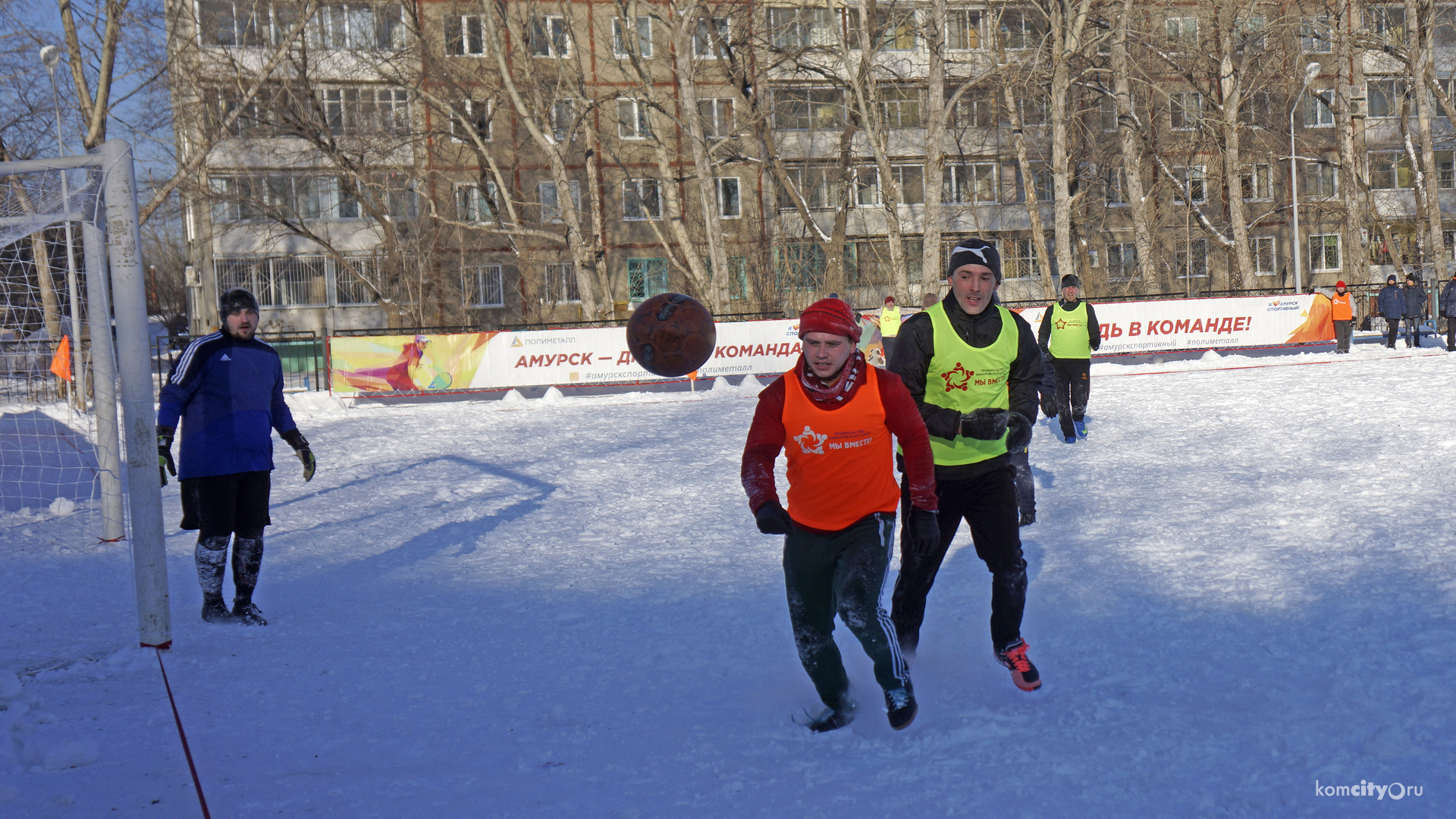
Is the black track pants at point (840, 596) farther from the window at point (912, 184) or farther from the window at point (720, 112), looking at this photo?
the window at point (912, 184)

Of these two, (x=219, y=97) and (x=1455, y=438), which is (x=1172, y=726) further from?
(x=219, y=97)

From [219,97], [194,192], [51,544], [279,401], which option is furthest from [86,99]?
[279,401]

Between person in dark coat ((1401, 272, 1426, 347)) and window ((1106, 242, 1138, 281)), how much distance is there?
1956 cm

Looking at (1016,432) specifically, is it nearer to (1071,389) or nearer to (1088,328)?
(1088,328)

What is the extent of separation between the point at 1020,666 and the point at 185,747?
324 centimetres

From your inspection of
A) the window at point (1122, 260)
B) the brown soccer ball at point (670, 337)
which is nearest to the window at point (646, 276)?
the window at point (1122, 260)

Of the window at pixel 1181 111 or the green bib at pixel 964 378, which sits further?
the window at pixel 1181 111

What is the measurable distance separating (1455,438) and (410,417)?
43.0ft

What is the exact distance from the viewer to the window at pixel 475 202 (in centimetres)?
3711

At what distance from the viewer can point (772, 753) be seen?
388 cm

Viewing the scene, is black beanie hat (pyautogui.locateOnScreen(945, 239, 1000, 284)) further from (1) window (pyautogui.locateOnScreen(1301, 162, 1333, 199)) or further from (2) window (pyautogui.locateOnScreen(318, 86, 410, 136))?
(1) window (pyautogui.locateOnScreen(1301, 162, 1333, 199))

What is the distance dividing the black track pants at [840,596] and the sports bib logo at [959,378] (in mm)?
773

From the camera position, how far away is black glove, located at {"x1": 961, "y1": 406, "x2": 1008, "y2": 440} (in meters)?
4.38

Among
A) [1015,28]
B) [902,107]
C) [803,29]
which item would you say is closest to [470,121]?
[803,29]
